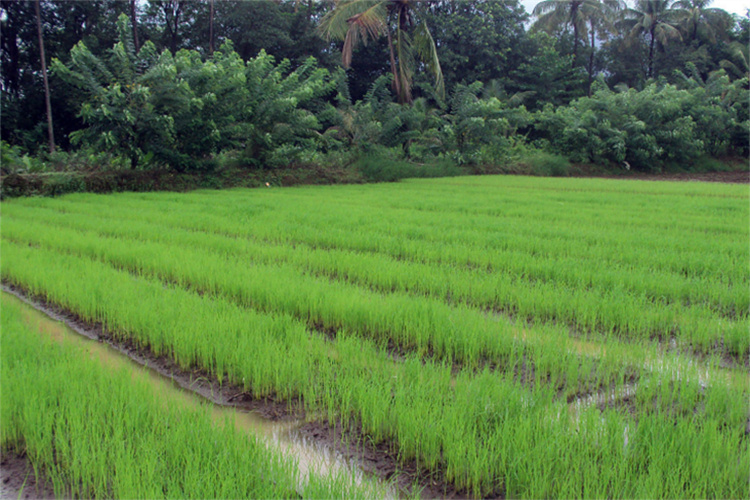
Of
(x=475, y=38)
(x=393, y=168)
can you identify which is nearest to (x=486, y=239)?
(x=393, y=168)

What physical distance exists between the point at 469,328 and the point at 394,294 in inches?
29.9

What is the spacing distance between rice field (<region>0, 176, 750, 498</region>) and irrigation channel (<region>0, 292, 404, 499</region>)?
118 millimetres

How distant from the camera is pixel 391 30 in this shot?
55.0ft

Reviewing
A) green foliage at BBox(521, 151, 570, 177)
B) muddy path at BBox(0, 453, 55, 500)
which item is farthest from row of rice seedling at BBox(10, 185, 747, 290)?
green foliage at BBox(521, 151, 570, 177)

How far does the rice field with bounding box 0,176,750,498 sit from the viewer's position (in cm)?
156

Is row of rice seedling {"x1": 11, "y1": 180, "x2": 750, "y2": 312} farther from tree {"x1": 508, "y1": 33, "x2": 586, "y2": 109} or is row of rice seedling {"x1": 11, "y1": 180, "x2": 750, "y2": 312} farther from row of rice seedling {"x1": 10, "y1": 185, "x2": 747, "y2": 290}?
tree {"x1": 508, "y1": 33, "x2": 586, "y2": 109}

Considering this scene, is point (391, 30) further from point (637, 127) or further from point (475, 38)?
point (637, 127)

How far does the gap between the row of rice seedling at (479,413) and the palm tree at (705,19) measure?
109 ft

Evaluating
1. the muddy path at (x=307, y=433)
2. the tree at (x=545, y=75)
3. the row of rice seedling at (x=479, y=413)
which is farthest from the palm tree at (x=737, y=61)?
the muddy path at (x=307, y=433)

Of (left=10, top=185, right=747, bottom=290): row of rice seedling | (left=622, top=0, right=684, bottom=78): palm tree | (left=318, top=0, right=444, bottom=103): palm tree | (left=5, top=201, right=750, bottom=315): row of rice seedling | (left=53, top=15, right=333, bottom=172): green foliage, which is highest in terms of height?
(left=622, top=0, right=684, bottom=78): palm tree

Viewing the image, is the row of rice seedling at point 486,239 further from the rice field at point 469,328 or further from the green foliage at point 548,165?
the green foliage at point 548,165

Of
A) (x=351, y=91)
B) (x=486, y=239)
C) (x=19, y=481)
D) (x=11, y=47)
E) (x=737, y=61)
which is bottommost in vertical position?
(x=19, y=481)

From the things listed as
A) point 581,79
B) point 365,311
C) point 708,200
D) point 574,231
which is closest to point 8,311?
point 365,311

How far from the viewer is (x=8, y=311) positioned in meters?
2.93
